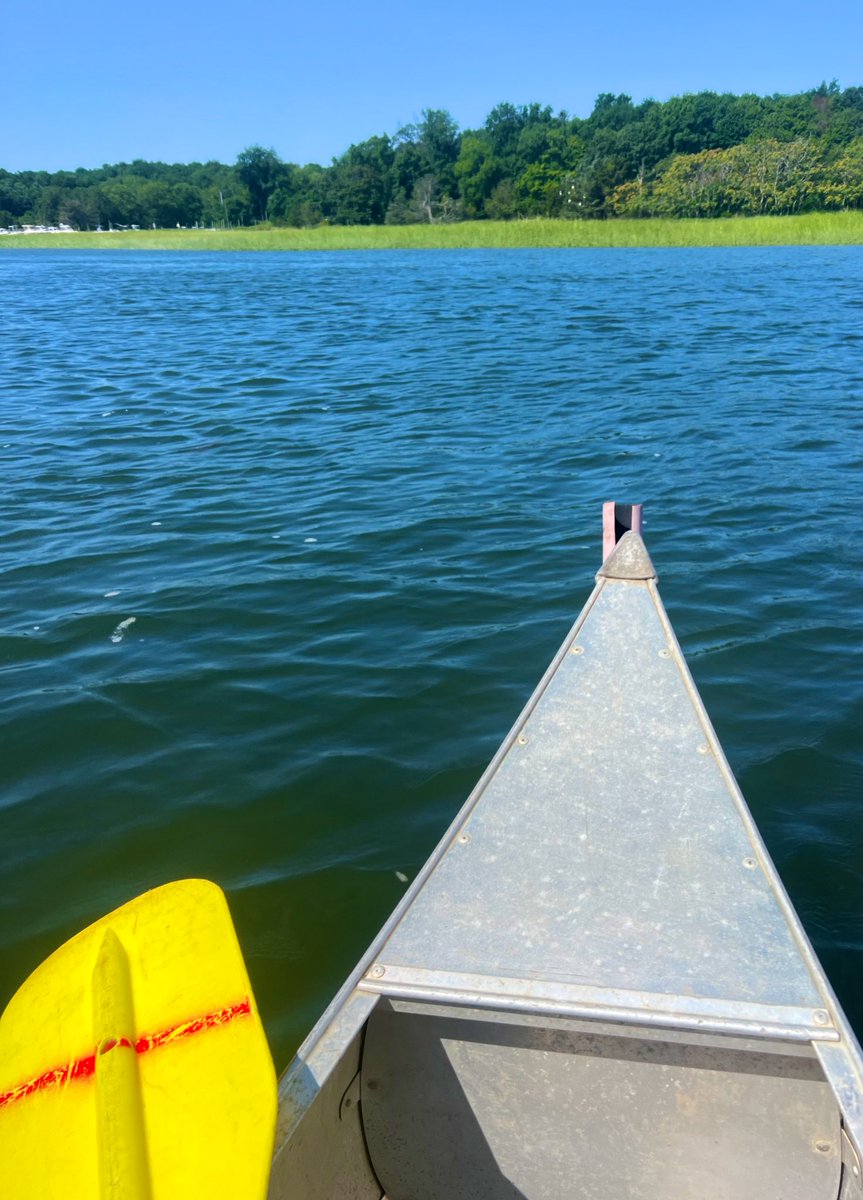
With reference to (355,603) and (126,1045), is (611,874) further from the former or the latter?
(355,603)

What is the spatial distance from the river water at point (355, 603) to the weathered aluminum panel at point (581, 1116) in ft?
2.47

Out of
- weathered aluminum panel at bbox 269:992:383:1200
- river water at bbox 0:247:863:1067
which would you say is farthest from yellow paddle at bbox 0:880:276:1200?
river water at bbox 0:247:863:1067

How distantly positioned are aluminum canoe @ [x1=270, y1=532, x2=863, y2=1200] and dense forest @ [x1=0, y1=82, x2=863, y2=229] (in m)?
69.6

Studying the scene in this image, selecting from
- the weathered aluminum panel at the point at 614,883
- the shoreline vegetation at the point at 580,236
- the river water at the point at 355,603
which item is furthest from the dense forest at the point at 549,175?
the weathered aluminum panel at the point at 614,883

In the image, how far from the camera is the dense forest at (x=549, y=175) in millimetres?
63781

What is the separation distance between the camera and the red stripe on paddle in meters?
1.84

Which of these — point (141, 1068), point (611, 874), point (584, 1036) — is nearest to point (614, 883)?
point (611, 874)

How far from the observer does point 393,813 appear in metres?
3.99

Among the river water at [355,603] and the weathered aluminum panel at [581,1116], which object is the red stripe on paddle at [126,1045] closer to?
the weathered aluminum panel at [581,1116]

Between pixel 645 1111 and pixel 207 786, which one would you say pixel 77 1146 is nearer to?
pixel 645 1111

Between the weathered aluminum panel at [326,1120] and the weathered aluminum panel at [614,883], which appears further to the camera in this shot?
the weathered aluminum panel at [614,883]

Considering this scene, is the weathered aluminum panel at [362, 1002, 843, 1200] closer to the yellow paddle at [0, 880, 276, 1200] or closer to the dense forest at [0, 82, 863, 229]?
the yellow paddle at [0, 880, 276, 1200]

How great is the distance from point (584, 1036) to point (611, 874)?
0.42 meters

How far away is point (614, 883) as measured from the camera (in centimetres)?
244
